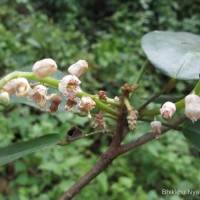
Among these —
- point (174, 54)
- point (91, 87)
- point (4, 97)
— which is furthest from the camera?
point (91, 87)

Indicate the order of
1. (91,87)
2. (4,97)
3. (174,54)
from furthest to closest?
(91,87)
(174,54)
(4,97)

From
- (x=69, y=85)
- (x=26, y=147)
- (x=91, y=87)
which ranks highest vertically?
(x=69, y=85)

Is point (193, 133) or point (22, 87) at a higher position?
point (22, 87)

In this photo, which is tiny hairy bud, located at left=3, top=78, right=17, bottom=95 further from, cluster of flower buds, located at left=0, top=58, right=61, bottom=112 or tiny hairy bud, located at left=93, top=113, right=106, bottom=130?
tiny hairy bud, located at left=93, top=113, right=106, bottom=130

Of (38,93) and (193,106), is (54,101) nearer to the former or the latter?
(38,93)

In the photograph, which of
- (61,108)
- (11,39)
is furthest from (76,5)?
(61,108)


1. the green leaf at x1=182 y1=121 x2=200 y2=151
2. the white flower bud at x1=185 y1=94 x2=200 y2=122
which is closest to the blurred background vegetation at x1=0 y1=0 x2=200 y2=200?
the green leaf at x1=182 y1=121 x2=200 y2=151

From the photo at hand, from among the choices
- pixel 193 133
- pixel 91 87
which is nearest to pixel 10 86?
pixel 193 133

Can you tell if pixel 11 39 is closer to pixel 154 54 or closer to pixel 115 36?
pixel 115 36
